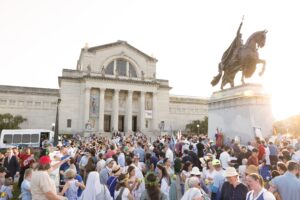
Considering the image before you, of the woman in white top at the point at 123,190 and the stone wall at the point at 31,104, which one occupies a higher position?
the stone wall at the point at 31,104

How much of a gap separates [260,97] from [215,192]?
12162 mm

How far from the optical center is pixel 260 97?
17.1m

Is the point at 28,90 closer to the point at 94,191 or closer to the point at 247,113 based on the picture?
the point at 247,113

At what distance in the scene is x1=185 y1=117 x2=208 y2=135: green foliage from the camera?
185 ft

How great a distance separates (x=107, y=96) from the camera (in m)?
52.8

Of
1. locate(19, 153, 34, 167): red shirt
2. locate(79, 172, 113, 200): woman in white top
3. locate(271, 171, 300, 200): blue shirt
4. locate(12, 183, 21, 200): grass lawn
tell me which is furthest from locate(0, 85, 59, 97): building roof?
locate(271, 171, 300, 200): blue shirt

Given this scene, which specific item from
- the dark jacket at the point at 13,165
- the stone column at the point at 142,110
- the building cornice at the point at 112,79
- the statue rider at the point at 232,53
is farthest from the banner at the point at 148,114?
the dark jacket at the point at 13,165

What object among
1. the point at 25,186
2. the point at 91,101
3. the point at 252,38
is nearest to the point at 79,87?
the point at 91,101

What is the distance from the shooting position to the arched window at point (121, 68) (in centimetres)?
5357

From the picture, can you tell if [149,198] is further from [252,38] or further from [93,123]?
[93,123]

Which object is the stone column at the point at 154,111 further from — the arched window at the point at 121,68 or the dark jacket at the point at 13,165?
the dark jacket at the point at 13,165

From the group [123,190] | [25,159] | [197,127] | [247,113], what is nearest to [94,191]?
[123,190]

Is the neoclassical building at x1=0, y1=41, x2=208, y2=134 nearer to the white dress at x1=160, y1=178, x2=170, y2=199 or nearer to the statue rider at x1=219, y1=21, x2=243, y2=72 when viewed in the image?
the statue rider at x1=219, y1=21, x2=243, y2=72

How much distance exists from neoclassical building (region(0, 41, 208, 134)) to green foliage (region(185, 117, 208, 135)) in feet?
15.9
